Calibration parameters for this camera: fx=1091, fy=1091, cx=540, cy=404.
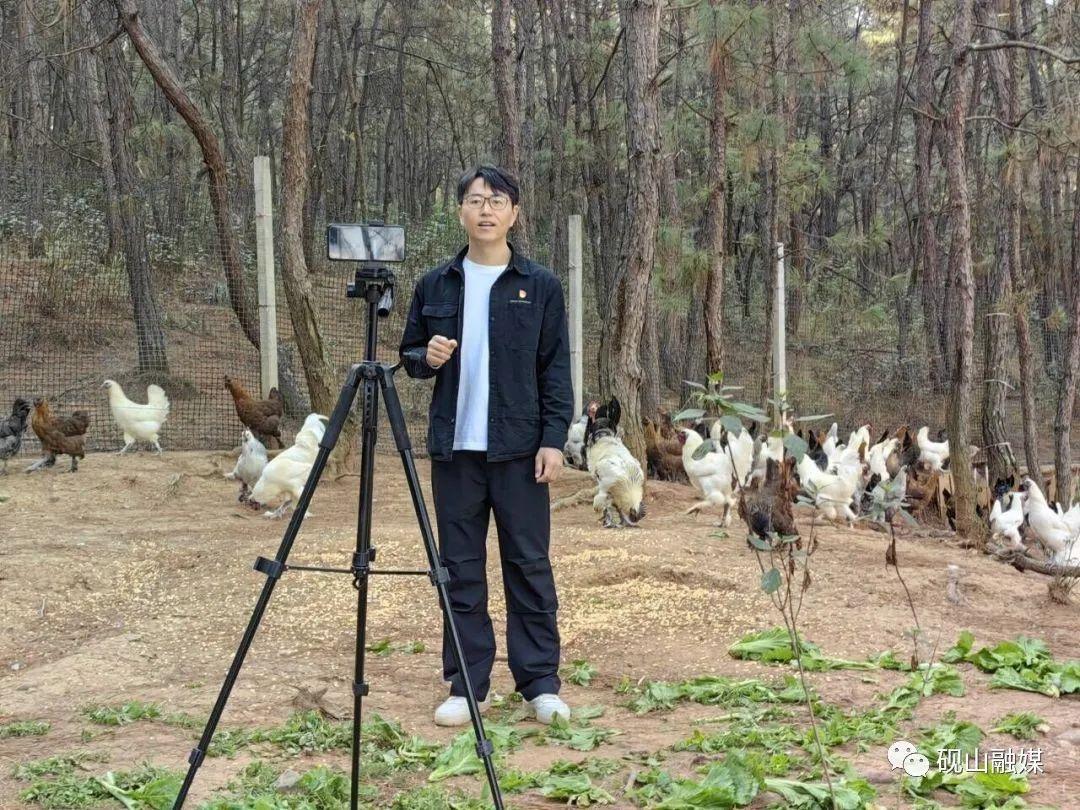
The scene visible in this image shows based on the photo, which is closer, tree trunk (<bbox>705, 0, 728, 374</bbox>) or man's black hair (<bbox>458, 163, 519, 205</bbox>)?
man's black hair (<bbox>458, 163, 519, 205</bbox>)

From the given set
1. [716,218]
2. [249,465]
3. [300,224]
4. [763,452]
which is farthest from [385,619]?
[716,218]

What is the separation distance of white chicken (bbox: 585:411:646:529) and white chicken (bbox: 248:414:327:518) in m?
1.84

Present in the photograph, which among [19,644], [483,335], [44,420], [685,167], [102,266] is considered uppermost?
[685,167]

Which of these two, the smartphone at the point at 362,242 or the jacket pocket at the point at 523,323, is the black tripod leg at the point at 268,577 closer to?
the smartphone at the point at 362,242

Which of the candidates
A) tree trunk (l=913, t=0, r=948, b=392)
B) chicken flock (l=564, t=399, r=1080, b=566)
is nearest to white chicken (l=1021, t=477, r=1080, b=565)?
chicken flock (l=564, t=399, r=1080, b=566)

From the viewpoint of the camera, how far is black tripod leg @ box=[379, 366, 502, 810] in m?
2.56

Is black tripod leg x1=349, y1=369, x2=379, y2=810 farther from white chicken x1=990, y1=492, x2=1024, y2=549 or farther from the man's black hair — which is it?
white chicken x1=990, y1=492, x2=1024, y2=549

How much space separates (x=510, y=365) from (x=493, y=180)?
1.93 ft

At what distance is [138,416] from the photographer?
905cm

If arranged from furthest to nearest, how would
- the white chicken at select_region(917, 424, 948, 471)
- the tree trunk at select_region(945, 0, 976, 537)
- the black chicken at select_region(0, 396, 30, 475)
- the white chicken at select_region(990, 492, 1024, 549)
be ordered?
the white chicken at select_region(917, 424, 948, 471), the white chicken at select_region(990, 492, 1024, 549), the black chicken at select_region(0, 396, 30, 475), the tree trunk at select_region(945, 0, 976, 537)

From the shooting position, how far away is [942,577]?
5789mm

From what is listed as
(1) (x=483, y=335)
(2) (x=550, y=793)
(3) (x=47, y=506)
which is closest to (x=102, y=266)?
(3) (x=47, y=506)

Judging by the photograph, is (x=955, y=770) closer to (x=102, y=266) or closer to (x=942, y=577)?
(x=942, y=577)

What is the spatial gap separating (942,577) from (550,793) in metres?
3.57
